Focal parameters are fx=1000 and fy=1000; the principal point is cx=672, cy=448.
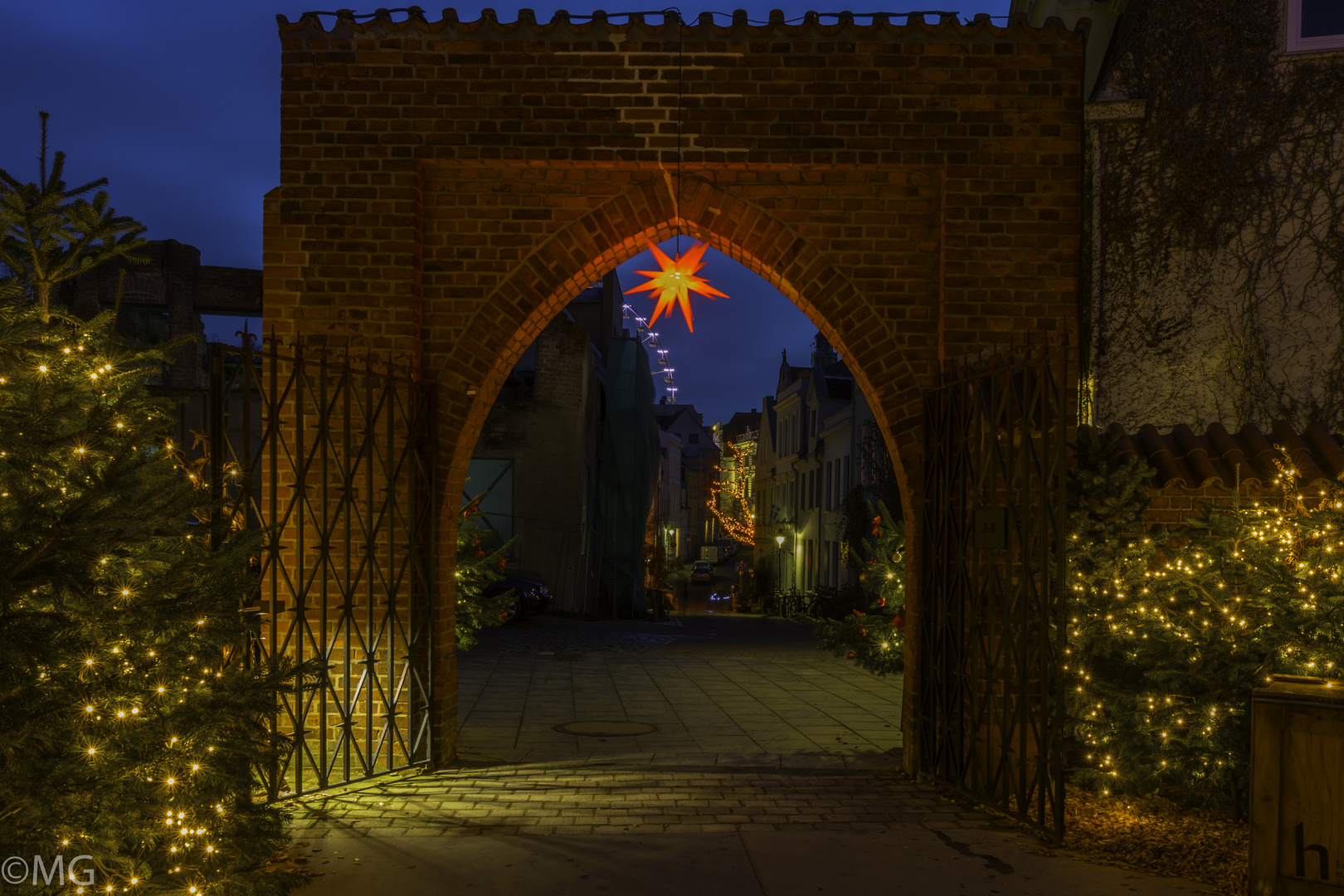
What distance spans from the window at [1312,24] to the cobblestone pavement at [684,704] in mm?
6683

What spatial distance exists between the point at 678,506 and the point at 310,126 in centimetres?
5590

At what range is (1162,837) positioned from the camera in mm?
5254

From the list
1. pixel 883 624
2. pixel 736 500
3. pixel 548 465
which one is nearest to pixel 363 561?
pixel 883 624

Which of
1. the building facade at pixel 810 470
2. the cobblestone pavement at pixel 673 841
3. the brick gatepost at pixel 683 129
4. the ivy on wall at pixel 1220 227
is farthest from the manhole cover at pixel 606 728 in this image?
the building facade at pixel 810 470

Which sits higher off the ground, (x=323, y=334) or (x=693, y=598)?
(x=323, y=334)

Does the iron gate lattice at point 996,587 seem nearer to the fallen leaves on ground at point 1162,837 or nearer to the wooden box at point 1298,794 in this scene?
the fallen leaves on ground at point 1162,837

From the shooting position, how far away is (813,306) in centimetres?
674

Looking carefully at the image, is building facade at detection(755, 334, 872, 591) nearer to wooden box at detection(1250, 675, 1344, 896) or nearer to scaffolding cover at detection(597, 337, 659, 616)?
scaffolding cover at detection(597, 337, 659, 616)

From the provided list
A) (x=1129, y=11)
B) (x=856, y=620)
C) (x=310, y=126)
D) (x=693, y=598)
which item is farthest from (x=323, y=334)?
(x=693, y=598)

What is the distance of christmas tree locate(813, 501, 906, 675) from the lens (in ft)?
28.7

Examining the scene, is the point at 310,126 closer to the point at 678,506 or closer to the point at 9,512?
the point at 9,512

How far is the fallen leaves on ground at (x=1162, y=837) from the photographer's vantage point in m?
4.78

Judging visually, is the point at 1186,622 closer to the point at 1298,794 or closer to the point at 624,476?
the point at 1298,794

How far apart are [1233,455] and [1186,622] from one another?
137 centimetres
